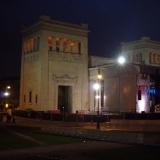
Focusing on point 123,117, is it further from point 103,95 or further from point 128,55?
point 128,55

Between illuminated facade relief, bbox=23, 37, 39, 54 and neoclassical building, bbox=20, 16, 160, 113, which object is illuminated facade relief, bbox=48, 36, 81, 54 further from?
Answer: illuminated facade relief, bbox=23, 37, 39, 54

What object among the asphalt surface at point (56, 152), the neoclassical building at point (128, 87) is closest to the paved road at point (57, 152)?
the asphalt surface at point (56, 152)

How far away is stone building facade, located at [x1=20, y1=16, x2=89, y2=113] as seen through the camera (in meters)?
55.1

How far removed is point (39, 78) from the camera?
54875 mm

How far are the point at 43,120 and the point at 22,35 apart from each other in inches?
937

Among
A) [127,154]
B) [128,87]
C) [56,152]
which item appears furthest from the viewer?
[128,87]

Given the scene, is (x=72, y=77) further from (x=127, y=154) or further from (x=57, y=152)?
(x=127, y=154)

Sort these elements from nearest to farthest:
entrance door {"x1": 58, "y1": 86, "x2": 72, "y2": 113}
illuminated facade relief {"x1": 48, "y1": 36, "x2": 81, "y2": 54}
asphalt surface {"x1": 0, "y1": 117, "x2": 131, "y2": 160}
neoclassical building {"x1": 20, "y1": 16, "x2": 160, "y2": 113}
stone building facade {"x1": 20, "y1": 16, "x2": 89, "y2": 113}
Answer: asphalt surface {"x1": 0, "y1": 117, "x2": 131, "y2": 160}
neoclassical building {"x1": 20, "y1": 16, "x2": 160, "y2": 113}
stone building facade {"x1": 20, "y1": 16, "x2": 89, "y2": 113}
illuminated facade relief {"x1": 48, "y1": 36, "x2": 81, "y2": 54}
entrance door {"x1": 58, "y1": 86, "x2": 72, "y2": 113}

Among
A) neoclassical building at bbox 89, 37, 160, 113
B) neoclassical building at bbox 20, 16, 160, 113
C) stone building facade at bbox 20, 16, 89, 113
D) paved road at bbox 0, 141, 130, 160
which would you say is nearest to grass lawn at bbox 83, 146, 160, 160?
paved road at bbox 0, 141, 130, 160

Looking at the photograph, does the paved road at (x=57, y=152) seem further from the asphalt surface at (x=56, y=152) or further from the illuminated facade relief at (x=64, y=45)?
the illuminated facade relief at (x=64, y=45)

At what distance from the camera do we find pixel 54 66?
185 ft

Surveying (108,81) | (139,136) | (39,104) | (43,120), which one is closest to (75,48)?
(108,81)

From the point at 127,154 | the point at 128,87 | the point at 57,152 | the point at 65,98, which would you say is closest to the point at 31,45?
the point at 65,98

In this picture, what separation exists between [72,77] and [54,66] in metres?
4.25
